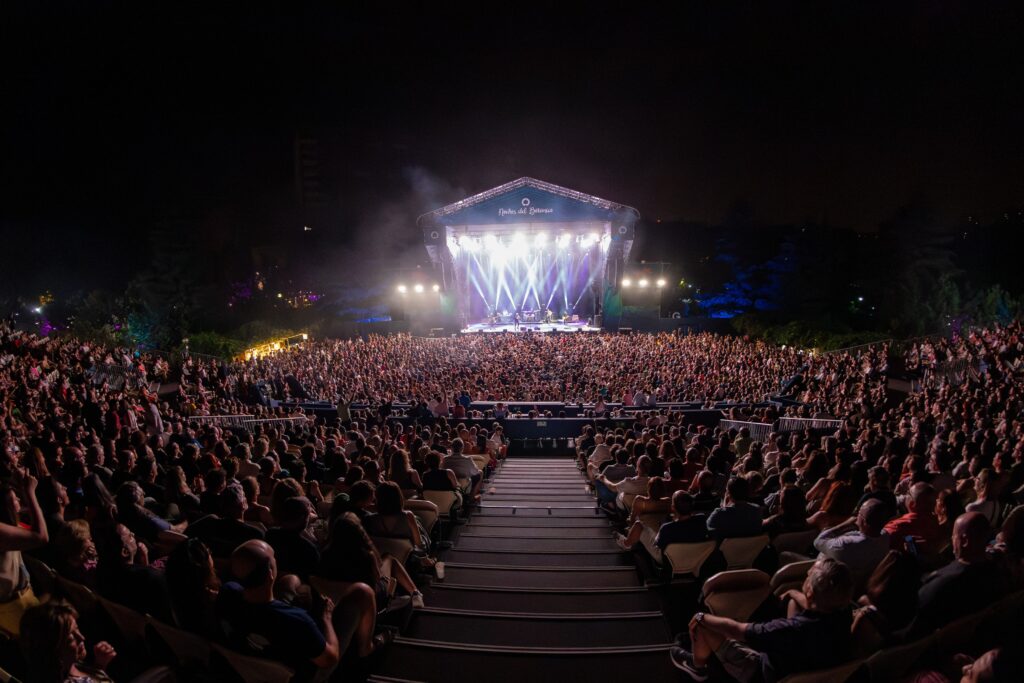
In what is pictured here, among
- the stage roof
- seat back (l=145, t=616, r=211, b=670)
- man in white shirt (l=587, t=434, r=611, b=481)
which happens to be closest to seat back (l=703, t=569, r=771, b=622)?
seat back (l=145, t=616, r=211, b=670)

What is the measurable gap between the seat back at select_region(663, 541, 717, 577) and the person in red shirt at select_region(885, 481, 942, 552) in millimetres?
1096

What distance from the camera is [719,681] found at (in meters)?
2.73

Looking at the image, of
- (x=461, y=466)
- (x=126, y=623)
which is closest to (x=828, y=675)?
(x=126, y=623)

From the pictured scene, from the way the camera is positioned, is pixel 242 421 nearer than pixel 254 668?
No

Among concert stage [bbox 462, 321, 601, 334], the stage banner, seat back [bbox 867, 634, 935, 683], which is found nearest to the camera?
seat back [bbox 867, 634, 935, 683]

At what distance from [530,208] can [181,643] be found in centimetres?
2765

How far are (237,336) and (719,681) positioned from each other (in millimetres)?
32627

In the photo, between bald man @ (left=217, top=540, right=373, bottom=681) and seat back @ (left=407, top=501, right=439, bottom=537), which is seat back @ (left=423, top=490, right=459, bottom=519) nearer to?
seat back @ (left=407, top=501, right=439, bottom=537)

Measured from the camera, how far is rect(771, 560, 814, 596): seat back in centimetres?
277

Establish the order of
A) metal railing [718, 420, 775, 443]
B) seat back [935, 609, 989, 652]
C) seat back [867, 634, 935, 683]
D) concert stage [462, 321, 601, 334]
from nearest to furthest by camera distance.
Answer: seat back [867, 634, 935, 683], seat back [935, 609, 989, 652], metal railing [718, 420, 775, 443], concert stage [462, 321, 601, 334]

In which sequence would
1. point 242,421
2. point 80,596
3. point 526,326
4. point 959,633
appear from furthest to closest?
point 526,326
point 242,421
point 80,596
point 959,633

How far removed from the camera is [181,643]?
7.60 ft

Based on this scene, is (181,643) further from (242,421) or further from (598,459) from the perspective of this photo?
(242,421)

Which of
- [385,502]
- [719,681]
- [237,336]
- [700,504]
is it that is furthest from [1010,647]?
[237,336]
